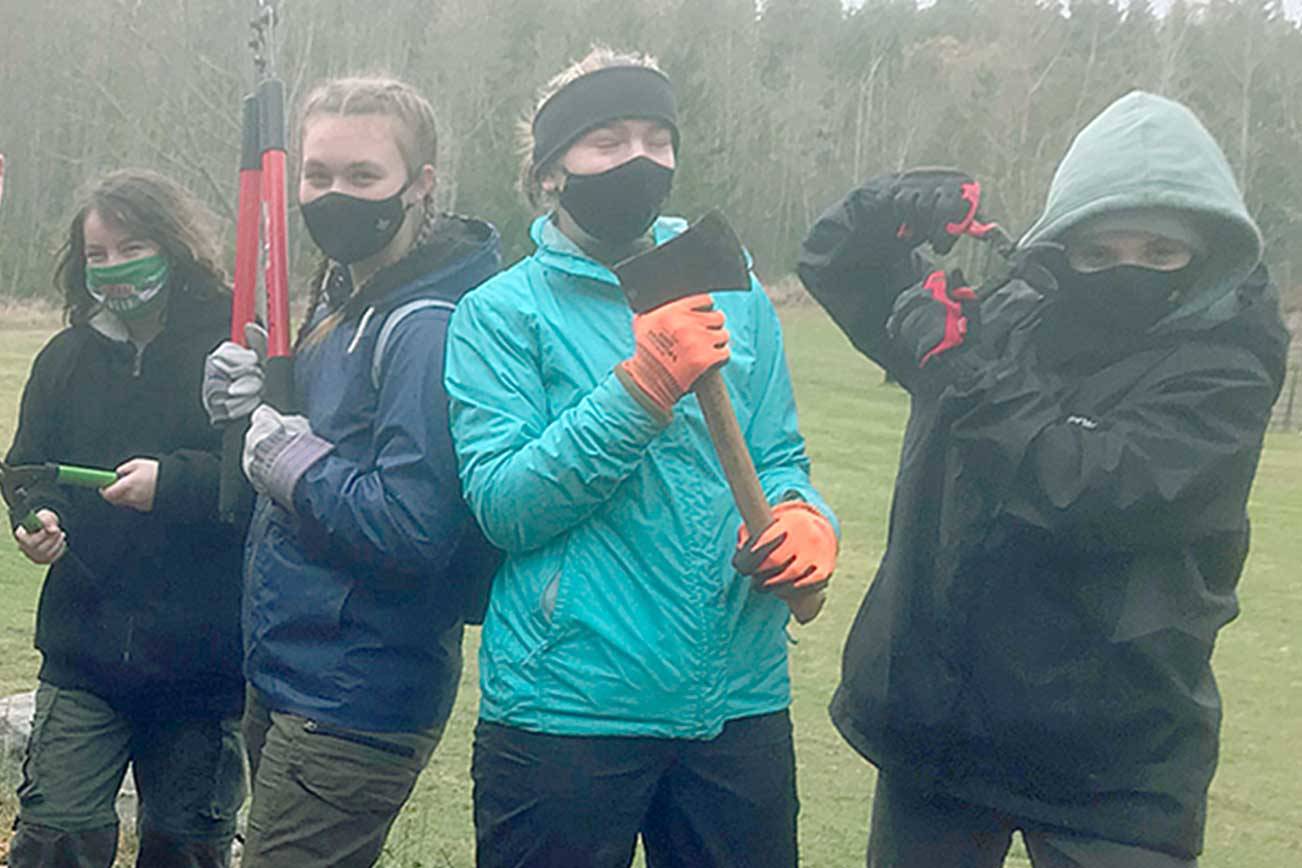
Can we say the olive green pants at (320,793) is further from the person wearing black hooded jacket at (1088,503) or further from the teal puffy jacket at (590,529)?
the person wearing black hooded jacket at (1088,503)

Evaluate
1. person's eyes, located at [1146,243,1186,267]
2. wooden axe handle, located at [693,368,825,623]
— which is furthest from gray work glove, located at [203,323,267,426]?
person's eyes, located at [1146,243,1186,267]

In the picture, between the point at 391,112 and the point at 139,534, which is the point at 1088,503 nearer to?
the point at 391,112

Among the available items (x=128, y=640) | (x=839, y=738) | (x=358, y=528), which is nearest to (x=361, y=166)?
(x=358, y=528)

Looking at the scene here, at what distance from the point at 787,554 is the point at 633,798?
1.50 ft

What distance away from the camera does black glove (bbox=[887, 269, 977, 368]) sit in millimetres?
2324

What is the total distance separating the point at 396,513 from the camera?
2.27 m

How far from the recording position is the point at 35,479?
2828 millimetres

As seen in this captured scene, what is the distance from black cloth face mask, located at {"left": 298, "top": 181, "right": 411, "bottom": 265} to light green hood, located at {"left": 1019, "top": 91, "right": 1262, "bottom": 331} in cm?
112

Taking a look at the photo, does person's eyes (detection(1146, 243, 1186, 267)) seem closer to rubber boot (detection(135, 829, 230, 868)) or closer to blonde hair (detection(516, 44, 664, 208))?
blonde hair (detection(516, 44, 664, 208))

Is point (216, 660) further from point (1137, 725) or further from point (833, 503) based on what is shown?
point (833, 503)

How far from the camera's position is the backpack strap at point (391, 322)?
237 cm

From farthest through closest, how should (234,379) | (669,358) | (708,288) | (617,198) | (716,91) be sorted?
1. (716,91)
2. (234,379)
3. (617,198)
4. (708,288)
5. (669,358)

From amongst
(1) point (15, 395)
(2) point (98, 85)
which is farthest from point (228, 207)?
(1) point (15, 395)

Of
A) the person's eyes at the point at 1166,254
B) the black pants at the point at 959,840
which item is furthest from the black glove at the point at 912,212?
the black pants at the point at 959,840
